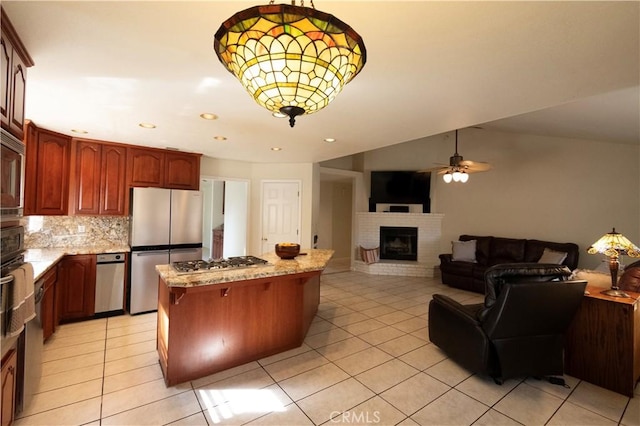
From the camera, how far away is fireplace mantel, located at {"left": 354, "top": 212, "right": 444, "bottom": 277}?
6.36 metres

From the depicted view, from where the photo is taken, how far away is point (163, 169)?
4188 millimetres

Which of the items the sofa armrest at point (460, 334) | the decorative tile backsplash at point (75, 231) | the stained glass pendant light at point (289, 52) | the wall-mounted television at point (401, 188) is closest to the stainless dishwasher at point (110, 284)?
the decorative tile backsplash at point (75, 231)

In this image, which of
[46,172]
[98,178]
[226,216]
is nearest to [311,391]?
[98,178]

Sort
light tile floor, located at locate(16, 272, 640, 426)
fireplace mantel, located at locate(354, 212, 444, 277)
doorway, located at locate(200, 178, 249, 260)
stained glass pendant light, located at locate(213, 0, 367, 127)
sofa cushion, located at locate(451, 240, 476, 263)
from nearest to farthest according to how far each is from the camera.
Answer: stained glass pendant light, located at locate(213, 0, 367, 127)
light tile floor, located at locate(16, 272, 640, 426)
doorway, located at locate(200, 178, 249, 260)
sofa cushion, located at locate(451, 240, 476, 263)
fireplace mantel, located at locate(354, 212, 444, 277)

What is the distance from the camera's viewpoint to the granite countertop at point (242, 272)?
2.15m

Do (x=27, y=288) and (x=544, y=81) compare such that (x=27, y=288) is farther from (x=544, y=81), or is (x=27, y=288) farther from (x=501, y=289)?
(x=544, y=81)

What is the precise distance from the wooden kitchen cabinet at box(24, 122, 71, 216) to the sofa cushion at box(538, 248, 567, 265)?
702 centimetres

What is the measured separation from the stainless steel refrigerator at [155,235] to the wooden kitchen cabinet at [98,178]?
0.28m

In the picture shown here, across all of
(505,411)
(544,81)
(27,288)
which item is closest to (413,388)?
(505,411)

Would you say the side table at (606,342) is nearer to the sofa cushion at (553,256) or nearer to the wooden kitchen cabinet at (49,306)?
the sofa cushion at (553,256)

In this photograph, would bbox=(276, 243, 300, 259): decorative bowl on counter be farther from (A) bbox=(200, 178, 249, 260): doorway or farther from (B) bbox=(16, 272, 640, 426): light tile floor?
(A) bbox=(200, 178, 249, 260): doorway

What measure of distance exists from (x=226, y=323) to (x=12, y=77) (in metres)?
2.13

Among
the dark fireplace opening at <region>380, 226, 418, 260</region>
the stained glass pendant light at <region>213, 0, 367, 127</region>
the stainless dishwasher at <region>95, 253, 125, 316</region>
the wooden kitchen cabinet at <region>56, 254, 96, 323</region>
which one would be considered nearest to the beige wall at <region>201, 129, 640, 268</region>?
the dark fireplace opening at <region>380, 226, 418, 260</region>

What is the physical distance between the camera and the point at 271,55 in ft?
2.63
